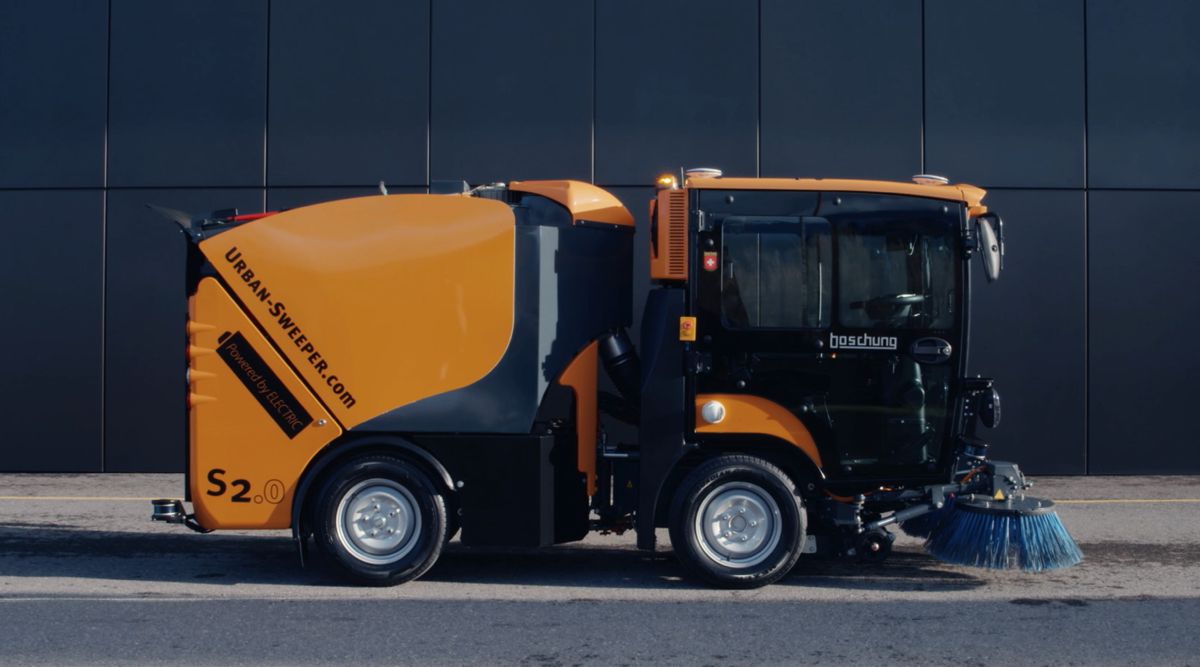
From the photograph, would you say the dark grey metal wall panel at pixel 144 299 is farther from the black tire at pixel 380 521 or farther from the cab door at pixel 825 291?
the cab door at pixel 825 291

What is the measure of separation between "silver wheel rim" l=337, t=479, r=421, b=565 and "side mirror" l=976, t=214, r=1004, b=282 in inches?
157

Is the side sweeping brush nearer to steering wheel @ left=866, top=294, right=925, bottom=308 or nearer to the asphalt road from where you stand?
the asphalt road

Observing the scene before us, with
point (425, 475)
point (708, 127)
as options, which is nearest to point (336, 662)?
point (425, 475)

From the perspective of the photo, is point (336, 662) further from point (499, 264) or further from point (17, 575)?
point (17, 575)

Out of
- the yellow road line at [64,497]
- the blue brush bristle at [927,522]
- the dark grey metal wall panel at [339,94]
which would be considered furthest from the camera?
the dark grey metal wall panel at [339,94]

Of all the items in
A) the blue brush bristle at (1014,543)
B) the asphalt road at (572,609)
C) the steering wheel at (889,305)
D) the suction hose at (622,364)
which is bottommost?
the asphalt road at (572,609)

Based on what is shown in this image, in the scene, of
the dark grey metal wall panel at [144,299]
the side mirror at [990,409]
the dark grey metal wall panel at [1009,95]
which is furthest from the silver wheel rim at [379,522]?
the dark grey metal wall panel at [1009,95]

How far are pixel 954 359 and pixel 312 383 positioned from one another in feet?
13.7

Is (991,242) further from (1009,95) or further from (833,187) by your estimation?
(1009,95)

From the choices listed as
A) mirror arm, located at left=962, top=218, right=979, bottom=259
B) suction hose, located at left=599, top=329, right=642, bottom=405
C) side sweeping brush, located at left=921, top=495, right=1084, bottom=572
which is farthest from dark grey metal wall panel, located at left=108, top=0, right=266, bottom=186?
side sweeping brush, located at left=921, top=495, right=1084, bottom=572

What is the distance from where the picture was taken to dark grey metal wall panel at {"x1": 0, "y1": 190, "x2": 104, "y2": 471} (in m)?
13.2

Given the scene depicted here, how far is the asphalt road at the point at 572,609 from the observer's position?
6035mm

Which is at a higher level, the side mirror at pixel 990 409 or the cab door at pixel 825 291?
the cab door at pixel 825 291

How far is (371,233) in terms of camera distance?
→ 746 cm
